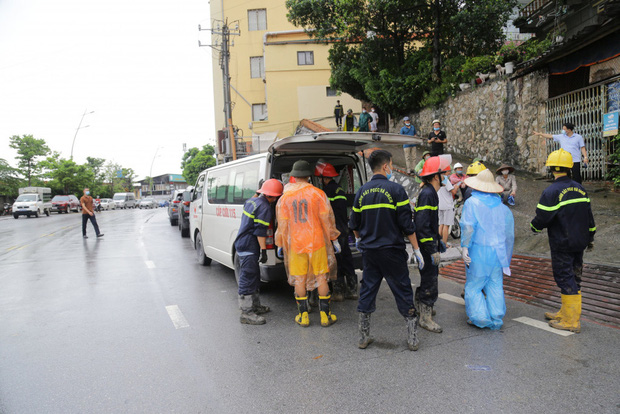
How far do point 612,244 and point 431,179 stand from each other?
12.9ft

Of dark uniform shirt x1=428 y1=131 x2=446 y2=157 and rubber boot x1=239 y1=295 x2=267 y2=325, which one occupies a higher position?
dark uniform shirt x1=428 y1=131 x2=446 y2=157

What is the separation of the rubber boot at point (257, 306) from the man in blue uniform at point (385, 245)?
1591mm

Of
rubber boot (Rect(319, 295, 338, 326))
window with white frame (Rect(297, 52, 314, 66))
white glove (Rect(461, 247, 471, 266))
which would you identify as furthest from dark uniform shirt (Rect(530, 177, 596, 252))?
window with white frame (Rect(297, 52, 314, 66))

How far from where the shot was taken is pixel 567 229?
4215 mm

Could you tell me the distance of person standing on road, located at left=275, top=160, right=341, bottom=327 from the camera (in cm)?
467

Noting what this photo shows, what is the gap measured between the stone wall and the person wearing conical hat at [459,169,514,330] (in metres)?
7.87

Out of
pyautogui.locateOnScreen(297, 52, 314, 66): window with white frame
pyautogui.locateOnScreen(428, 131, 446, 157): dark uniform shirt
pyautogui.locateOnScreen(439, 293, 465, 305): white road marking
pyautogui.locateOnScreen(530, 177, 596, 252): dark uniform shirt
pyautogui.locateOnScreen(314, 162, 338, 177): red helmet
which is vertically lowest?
pyautogui.locateOnScreen(439, 293, 465, 305): white road marking

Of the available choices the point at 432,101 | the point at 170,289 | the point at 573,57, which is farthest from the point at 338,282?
the point at 432,101

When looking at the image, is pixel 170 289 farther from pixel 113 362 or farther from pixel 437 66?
pixel 437 66

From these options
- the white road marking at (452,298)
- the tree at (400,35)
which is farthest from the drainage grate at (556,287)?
the tree at (400,35)

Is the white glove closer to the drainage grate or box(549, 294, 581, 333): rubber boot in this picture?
box(549, 294, 581, 333): rubber boot

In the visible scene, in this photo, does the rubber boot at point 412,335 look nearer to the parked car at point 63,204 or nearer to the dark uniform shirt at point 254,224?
the dark uniform shirt at point 254,224

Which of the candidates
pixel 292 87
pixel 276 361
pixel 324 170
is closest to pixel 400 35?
pixel 292 87

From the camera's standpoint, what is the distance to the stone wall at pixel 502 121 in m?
11.3
